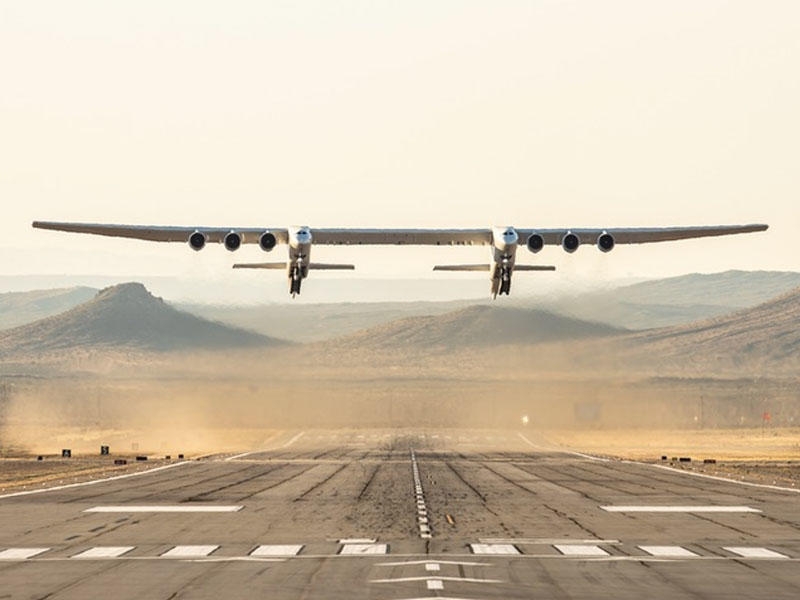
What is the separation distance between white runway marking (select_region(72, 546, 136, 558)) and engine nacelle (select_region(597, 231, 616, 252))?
110ft

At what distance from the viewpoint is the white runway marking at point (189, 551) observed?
27531 mm

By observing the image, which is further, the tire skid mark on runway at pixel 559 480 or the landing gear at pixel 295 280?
the landing gear at pixel 295 280

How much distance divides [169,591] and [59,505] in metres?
21.1

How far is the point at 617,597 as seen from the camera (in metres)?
21.2

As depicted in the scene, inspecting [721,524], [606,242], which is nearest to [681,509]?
[721,524]

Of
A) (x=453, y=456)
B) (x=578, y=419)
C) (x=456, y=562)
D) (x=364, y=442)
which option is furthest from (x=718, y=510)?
(x=578, y=419)

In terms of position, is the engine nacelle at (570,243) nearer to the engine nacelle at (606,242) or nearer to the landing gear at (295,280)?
the engine nacelle at (606,242)

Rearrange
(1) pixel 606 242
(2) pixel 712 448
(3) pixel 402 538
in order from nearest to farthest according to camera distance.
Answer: (3) pixel 402 538 < (1) pixel 606 242 < (2) pixel 712 448

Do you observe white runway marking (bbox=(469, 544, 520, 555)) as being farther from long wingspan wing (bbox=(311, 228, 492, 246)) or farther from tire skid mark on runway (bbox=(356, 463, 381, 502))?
long wingspan wing (bbox=(311, 228, 492, 246))

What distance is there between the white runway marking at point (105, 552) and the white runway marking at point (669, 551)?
34.4 ft

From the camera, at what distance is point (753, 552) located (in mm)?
27734

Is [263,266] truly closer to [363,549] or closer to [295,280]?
[295,280]

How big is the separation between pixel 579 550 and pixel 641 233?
3559cm

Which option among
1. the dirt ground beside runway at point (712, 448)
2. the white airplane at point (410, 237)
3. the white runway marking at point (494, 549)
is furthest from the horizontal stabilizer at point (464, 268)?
the white runway marking at point (494, 549)
